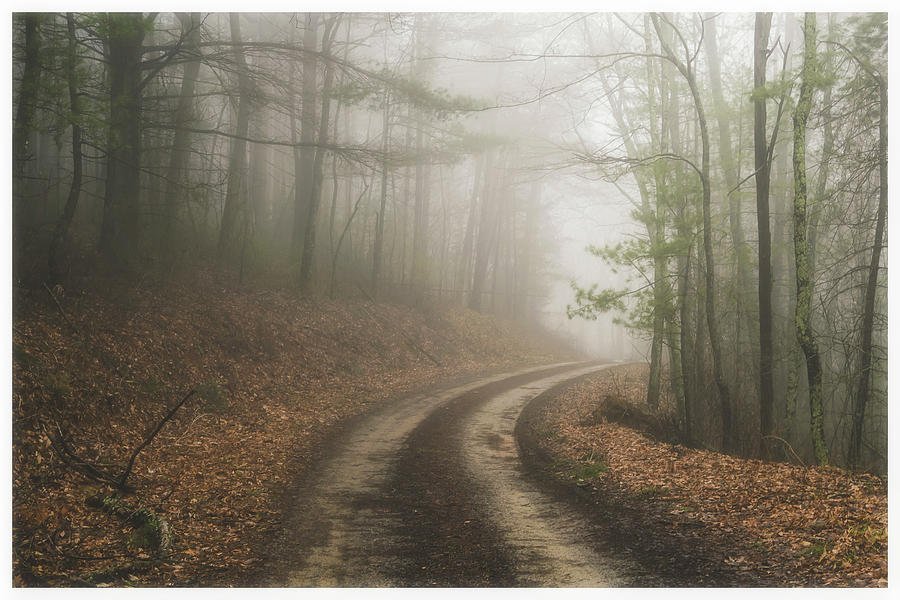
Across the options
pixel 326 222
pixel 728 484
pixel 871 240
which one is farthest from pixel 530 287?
pixel 728 484

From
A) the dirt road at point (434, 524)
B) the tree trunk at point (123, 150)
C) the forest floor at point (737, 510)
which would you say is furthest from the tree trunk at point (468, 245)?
the forest floor at point (737, 510)

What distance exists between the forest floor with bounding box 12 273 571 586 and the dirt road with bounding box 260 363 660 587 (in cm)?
47

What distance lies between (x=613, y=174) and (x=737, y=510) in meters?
6.51

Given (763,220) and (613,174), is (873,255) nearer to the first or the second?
(763,220)

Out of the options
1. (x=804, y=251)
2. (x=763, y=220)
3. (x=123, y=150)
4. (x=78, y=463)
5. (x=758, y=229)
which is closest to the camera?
(x=78, y=463)

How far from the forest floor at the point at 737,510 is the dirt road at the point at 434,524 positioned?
683 millimetres

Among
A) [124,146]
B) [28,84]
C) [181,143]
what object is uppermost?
[181,143]

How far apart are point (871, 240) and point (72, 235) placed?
16568 mm

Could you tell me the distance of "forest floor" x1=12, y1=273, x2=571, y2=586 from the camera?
18.0 feet

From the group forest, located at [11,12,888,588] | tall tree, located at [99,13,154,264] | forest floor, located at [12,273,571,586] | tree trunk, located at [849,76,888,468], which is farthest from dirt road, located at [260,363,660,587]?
tall tree, located at [99,13,154,264]

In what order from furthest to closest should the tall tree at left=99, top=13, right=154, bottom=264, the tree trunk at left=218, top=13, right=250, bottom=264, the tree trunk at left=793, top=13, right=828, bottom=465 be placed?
1. the tree trunk at left=218, top=13, right=250, bottom=264
2. the tall tree at left=99, top=13, right=154, bottom=264
3. the tree trunk at left=793, top=13, right=828, bottom=465

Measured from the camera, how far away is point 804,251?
8898 mm

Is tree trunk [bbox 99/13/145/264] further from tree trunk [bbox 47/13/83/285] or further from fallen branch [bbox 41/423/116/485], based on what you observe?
fallen branch [bbox 41/423/116/485]

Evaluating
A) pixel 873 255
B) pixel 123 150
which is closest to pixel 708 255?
pixel 873 255
